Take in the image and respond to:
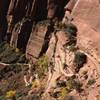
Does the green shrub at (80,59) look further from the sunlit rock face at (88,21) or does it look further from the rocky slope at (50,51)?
the sunlit rock face at (88,21)

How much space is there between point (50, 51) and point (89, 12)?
11.6 feet

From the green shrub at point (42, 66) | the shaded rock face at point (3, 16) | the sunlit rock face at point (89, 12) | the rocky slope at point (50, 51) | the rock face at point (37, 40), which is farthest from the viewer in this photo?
the shaded rock face at point (3, 16)

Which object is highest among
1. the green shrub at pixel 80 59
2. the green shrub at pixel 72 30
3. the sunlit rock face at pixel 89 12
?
the sunlit rock face at pixel 89 12

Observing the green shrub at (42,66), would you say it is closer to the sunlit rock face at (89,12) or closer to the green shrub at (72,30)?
the green shrub at (72,30)

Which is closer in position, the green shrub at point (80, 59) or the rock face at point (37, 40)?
the green shrub at point (80, 59)

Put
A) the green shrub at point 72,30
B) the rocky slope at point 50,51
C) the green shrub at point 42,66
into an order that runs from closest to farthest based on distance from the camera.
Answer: the rocky slope at point 50,51
the green shrub at point 72,30
the green shrub at point 42,66

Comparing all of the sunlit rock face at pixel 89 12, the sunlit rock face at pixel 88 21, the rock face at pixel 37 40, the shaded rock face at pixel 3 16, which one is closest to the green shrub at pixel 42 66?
the rock face at pixel 37 40

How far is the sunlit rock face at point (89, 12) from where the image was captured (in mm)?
20000

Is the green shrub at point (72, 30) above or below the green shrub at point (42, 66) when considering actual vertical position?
above

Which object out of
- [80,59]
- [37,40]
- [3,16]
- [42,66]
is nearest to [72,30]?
[80,59]

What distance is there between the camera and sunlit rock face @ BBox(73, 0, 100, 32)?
20.0 meters

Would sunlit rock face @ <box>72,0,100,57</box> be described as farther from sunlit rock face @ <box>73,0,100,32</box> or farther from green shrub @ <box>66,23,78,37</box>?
green shrub @ <box>66,23,78,37</box>

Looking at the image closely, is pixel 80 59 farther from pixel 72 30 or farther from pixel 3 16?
pixel 3 16

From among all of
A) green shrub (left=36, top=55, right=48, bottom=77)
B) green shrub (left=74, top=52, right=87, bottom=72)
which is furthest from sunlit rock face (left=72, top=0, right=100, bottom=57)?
green shrub (left=36, top=55, right=48, bottom=77)
